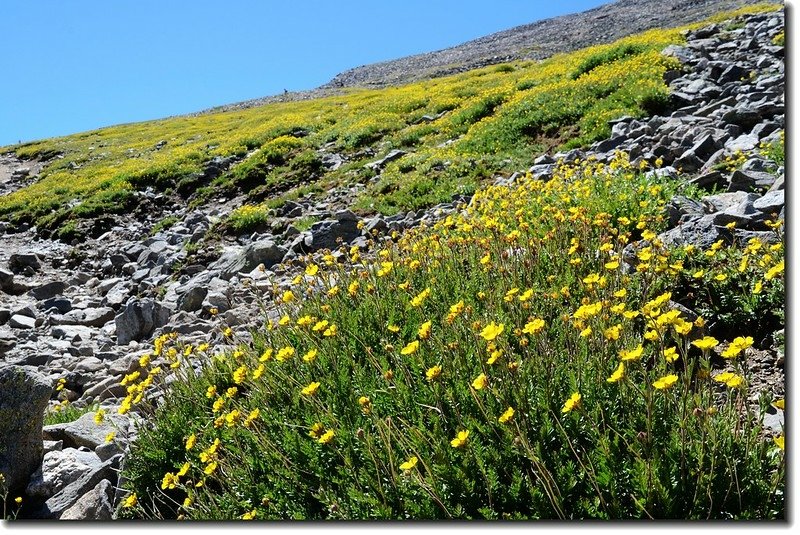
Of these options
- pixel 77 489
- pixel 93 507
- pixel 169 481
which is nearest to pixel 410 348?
pixel 169 481

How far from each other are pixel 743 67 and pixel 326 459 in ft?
44.1

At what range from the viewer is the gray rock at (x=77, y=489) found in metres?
4.35

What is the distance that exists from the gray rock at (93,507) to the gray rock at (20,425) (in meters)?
0.79

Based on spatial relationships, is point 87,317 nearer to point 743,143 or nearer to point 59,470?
point 59,470

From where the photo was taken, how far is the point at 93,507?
13.6 feet

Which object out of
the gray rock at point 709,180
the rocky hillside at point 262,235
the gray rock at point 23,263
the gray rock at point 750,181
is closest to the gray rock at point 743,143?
the rocky hillside at point 262,235

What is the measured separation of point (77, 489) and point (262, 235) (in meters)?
7.74

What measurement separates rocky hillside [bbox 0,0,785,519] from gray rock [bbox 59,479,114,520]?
0.01 meters

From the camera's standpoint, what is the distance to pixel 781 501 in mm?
2506

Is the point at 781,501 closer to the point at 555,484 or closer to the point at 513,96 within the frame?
the point at 555,484

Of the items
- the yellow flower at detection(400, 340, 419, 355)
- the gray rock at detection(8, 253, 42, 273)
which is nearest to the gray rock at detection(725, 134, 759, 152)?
the yellow flower at detection(400, 340, 419, 355)

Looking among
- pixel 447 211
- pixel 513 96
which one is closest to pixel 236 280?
pixel 447 211

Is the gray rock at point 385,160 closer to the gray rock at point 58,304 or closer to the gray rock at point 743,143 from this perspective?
the gray rock at point 58,304

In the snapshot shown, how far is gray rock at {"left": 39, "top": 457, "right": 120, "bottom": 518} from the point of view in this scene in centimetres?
435
